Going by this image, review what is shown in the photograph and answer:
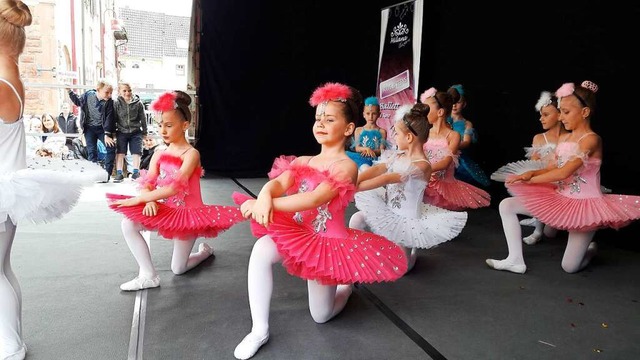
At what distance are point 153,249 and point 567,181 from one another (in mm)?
2844

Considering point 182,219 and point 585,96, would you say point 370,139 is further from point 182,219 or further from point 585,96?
point 182,219

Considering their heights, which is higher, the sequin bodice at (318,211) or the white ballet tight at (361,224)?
the sequin bodice at (318,211)

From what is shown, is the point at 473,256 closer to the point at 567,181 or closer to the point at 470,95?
the point at 567,181

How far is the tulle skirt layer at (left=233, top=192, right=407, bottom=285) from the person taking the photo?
1.84 meters

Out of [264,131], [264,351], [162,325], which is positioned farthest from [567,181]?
[264,131]

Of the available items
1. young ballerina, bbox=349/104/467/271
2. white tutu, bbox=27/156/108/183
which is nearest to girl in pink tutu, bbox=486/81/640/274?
young ballerina, bbox=349/104/467/271

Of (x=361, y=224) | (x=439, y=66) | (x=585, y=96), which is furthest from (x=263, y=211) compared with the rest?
(x=439, y=66)

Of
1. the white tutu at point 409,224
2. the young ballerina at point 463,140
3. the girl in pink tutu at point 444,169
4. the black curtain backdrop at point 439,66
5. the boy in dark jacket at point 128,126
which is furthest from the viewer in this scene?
the boy in dark jacket at point 128,126

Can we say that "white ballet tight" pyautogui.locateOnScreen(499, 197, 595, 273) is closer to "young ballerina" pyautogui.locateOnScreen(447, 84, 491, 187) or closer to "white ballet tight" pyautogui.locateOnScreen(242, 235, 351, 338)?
"young ballerina" pyautogui.locateOnScreen(447, 84, 491, 187)

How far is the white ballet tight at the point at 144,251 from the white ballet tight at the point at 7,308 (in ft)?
2.44

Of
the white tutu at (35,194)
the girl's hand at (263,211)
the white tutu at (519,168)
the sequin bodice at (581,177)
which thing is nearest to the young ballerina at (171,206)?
the white tutu at (35,194)

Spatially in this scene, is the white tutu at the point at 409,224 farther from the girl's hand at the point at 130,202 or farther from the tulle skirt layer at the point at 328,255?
the girl's hand at the point at 130,202

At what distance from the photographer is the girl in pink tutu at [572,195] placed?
2.88m

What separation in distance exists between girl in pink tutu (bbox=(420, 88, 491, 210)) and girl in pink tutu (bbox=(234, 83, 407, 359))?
1.52 metres
